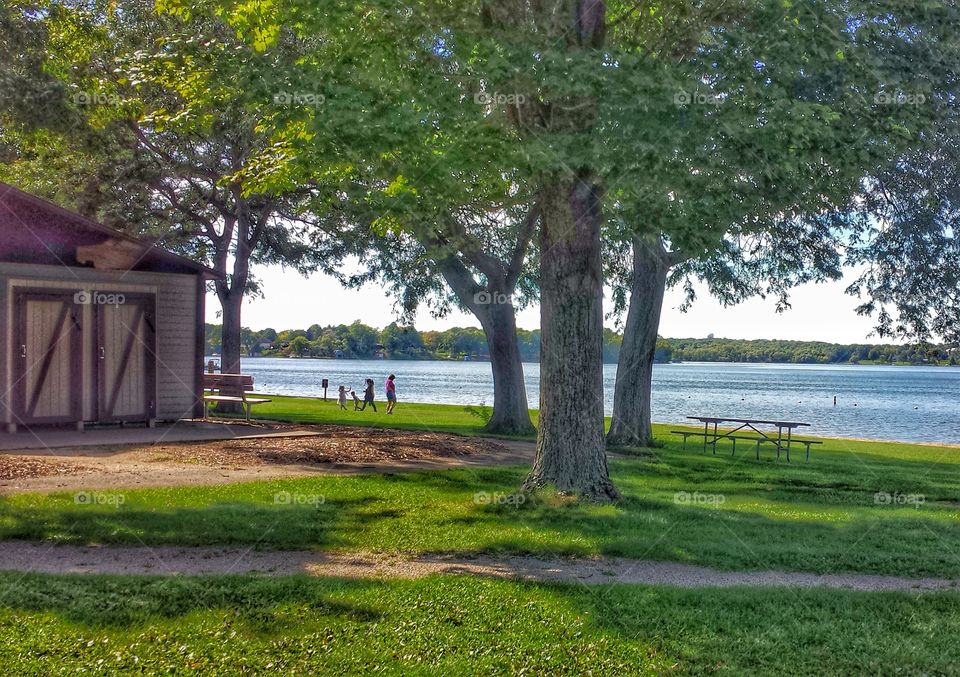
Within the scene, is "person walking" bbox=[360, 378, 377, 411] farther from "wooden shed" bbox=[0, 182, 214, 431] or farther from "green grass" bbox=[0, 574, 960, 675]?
"green grass" bbox=[0, 574, 960, 675]

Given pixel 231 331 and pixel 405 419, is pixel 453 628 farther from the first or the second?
pixel 231 331

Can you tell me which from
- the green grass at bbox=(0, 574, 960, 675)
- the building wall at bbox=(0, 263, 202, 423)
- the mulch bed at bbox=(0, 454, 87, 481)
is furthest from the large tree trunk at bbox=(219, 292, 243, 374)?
the green grass at bbox=(0, 574, 960, 675)

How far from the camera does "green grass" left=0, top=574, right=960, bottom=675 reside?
5410 millimetres

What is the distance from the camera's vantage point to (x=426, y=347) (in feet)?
352

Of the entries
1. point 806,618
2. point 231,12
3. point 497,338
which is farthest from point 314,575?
point 497,338

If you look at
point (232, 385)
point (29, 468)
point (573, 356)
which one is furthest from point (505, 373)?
point (29, 468)

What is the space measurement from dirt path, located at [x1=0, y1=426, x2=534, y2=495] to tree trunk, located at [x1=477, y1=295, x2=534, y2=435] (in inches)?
160

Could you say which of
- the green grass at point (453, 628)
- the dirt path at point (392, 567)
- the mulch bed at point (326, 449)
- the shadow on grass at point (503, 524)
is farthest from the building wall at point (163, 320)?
the green grass at point (453, 628)

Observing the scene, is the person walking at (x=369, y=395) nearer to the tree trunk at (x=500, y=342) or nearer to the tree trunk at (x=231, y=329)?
the tree trunk at (x=231, y=329)

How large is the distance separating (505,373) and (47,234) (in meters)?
11.1

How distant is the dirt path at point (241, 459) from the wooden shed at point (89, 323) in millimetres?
2598

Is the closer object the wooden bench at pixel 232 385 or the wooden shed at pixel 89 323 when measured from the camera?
the wooden shed at pixel 89 323

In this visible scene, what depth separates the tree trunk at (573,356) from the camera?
10.9m

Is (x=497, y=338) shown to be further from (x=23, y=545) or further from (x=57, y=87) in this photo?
(x=23, y=545)
